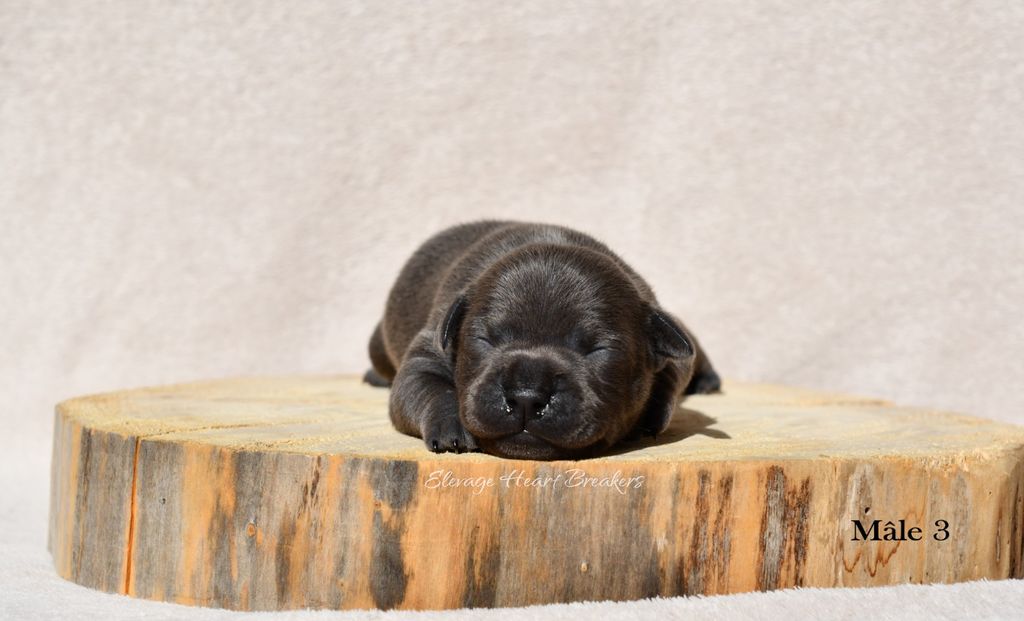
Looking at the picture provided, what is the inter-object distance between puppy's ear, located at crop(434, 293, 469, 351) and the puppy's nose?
469 millimetres

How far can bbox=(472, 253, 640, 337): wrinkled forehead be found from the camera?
3.66 metres

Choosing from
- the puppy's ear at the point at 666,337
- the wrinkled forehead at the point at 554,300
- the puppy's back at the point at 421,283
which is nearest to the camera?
the wrinkled forehead at the point at 554,300

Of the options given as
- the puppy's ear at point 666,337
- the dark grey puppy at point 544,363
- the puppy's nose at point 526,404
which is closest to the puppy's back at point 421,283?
the dark grey puppy at point 544,363

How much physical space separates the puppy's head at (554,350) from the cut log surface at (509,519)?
4.5 inches

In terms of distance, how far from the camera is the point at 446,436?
139 inches

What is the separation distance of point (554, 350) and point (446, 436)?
0.41 metres

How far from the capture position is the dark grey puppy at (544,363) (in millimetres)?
3426

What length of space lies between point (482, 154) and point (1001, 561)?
15.5 feet

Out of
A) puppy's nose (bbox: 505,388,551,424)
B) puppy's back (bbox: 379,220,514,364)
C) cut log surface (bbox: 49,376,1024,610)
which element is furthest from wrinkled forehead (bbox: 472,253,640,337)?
puppy's back (bbox: 379,220,514,364)

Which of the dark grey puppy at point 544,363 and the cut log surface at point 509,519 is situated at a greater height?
the dark grey puppy at point 544,363

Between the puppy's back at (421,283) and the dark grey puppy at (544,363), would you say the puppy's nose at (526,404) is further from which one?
the puppy's back at (421,283)

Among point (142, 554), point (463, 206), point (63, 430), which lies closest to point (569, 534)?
point (142, 554)

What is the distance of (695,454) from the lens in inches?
138

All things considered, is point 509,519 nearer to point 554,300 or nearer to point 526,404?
point 526,404
